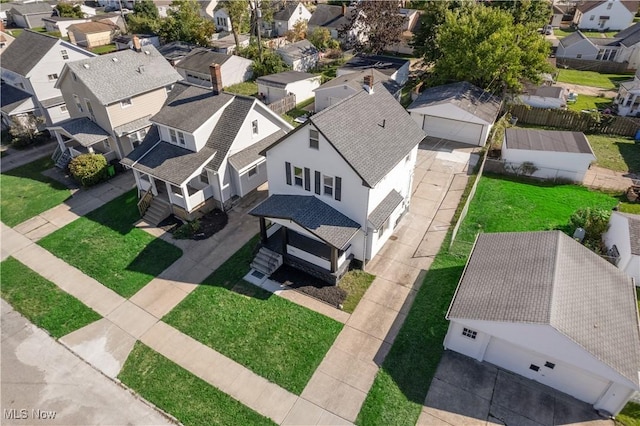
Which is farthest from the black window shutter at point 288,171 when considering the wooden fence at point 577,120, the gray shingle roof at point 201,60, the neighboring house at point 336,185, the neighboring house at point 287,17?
the neighboring house at point 287,17

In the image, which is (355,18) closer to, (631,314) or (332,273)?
(332,273)

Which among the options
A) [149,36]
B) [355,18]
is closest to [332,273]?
[355,18]

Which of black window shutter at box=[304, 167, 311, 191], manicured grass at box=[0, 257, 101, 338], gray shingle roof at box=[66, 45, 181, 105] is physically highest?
gray shingle roof at box=[66, 45, 181, 105]

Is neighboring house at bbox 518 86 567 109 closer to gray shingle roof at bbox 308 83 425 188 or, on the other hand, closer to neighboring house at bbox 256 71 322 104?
neighboring house at bbox 256 71 322 104

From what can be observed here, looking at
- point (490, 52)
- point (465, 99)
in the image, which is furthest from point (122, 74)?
point (490, 52)

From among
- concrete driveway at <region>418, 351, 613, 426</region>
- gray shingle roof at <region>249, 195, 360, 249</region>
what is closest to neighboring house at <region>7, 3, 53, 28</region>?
gray shingle roof at <region>249, 195, 360, 249</region>

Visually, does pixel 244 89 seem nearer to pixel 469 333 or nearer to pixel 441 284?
pixel 441 284
